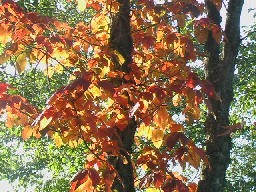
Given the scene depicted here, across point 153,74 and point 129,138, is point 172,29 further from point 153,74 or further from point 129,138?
point 129,138

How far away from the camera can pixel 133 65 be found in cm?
346

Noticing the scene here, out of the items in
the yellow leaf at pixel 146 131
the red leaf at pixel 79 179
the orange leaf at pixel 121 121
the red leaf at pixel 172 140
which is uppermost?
the yellow leaf at pixel 146 131

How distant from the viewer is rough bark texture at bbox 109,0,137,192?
316cm

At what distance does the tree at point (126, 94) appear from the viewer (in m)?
2.77

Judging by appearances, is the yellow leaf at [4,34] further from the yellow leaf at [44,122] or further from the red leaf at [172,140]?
the red leaf at [172,140]

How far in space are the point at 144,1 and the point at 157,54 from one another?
1.75ft

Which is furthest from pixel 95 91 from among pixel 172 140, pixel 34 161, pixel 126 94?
pixel 34 161

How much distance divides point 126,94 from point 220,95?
853 mm

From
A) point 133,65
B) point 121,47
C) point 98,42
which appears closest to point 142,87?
point 133,65

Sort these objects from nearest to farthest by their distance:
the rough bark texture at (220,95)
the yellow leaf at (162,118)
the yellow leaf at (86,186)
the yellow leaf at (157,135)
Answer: the yellow leaf at (86,186), the yellow leaf at (162,118), the rough bark texture at (220,95), the yellow leaf at (157,135)

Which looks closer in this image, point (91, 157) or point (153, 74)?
point (91, 157)

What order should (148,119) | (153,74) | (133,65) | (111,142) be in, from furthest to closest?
1. (153,74)
2. (133,65)
3. (148,119)
4. (111,142)

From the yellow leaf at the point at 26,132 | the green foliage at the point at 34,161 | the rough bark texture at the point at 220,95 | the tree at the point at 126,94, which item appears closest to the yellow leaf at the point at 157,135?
the tree at the point at 126,94

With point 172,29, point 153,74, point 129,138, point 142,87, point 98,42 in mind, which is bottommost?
point 129,138
